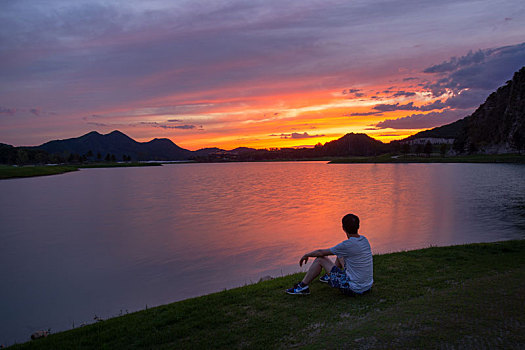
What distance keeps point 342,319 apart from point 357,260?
1547 mm

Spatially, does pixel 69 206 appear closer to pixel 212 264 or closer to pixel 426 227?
pixel 212 264

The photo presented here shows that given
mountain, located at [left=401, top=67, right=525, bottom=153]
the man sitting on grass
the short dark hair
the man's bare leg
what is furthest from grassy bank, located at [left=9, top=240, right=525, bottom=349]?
mountain, located at [left=401, top=67, right=525, bottom=153]

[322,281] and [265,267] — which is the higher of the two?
[322,281]

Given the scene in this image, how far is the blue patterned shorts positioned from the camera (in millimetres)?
8414

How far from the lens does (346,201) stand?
40.4 meters

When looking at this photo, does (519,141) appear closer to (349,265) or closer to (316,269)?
(349,265)

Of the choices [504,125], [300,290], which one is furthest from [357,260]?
[504,125]

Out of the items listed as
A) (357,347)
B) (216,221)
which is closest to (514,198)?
(216,221)

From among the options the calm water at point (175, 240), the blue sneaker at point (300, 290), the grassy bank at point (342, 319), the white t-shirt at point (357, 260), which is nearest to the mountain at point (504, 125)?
the calm water at point (175, 240)

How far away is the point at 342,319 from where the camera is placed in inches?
284

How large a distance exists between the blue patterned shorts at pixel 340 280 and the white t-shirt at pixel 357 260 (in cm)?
10

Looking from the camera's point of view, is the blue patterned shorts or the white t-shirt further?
the blue patterned shorts

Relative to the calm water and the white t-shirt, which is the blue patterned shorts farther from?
the calm water

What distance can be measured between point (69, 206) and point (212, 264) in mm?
32123
